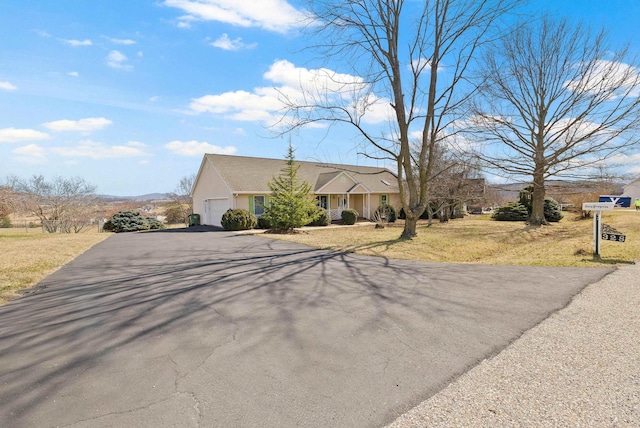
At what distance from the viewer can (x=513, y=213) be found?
25141 millimetres

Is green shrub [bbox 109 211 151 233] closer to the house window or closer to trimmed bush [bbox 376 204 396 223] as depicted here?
the house window

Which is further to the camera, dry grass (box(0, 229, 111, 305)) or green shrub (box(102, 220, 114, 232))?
green shrub (box(102, 220, 114, 232))

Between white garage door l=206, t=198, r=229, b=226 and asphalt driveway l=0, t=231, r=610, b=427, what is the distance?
1511 cm

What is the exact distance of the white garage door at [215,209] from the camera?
74.3 ft

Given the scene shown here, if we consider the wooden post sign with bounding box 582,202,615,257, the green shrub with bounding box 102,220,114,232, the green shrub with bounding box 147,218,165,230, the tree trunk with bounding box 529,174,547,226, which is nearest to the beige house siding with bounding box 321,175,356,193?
the tree trunk with bounding box 529,174,547,226

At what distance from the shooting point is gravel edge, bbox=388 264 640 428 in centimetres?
247

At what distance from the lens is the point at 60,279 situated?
7.54 m

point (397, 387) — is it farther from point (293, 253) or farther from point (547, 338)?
point (293, 253)

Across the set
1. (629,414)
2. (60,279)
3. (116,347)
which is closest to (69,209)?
(60,279)

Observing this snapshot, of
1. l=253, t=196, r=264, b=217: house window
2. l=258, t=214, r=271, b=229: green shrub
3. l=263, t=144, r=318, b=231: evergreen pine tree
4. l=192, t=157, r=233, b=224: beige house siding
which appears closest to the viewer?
l=263, t=144, r=318, b=231: evergreen pine tree

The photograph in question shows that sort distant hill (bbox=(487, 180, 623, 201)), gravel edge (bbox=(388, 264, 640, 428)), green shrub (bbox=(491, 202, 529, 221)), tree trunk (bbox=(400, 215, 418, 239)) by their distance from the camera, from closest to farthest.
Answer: gravel edge (bbox=(388, 264, 640, 428)) < tree trunk (bbox=(400, 215, 418, 239)) < distant hill (bbox=(487, 180, 623, 201)) < green shrub (bbox=(491, 202, 529, 221))

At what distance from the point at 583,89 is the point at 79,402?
23242 millimetres

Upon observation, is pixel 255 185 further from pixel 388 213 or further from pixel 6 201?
pixel 6 201

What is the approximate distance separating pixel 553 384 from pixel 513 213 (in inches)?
1010
